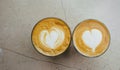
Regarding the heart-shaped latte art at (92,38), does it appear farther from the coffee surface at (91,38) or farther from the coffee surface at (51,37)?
the coffee surface at (51,37)

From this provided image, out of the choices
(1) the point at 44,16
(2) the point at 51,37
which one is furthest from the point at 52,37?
(1) the point at 44,16

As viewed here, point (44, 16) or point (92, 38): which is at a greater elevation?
point (44, 16)

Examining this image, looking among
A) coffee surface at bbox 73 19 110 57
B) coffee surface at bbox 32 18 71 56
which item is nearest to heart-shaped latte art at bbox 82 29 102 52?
coffee surface at bbox 73 19 110 57

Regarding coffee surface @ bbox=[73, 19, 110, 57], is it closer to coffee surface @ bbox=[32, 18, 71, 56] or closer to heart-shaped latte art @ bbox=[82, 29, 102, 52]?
heart-shaped latte art @ bbox=[82, 29, 102, 52]

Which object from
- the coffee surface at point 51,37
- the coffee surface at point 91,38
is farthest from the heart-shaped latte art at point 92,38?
the coffee surface at point 51,37

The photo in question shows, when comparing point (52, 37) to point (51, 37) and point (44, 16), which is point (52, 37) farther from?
point (44, 16)
